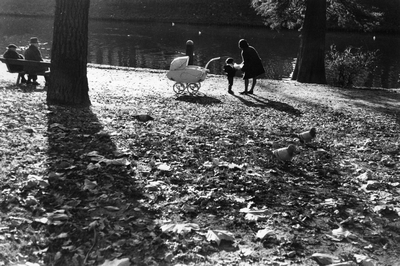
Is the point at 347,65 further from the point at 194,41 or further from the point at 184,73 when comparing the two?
the point at 194,41

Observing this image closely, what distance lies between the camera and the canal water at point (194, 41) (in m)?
27.0

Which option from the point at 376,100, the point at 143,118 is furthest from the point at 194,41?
the point at 143,118

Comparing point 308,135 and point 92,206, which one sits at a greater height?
point 308,135

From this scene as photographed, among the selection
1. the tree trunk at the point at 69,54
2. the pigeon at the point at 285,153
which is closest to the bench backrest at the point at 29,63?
the tree trunk at the point at 69,54

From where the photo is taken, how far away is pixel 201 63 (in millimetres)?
27984

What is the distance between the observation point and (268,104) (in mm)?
11117

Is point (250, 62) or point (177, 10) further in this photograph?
point (177, 10)

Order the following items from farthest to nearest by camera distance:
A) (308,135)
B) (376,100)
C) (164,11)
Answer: (164,11) < (376,100) < (308,135)

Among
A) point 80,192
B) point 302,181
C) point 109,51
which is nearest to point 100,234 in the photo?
point 80,192

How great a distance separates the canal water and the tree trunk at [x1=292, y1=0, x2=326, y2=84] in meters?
5.68

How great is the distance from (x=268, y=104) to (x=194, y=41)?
93.3 feet

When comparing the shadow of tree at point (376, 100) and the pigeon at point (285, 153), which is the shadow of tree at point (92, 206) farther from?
the shadow of tree at point (376, 100)

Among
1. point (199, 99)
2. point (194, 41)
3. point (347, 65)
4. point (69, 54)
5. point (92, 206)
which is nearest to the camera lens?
point (92, 206)

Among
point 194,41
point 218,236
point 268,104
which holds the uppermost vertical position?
point 194,41
